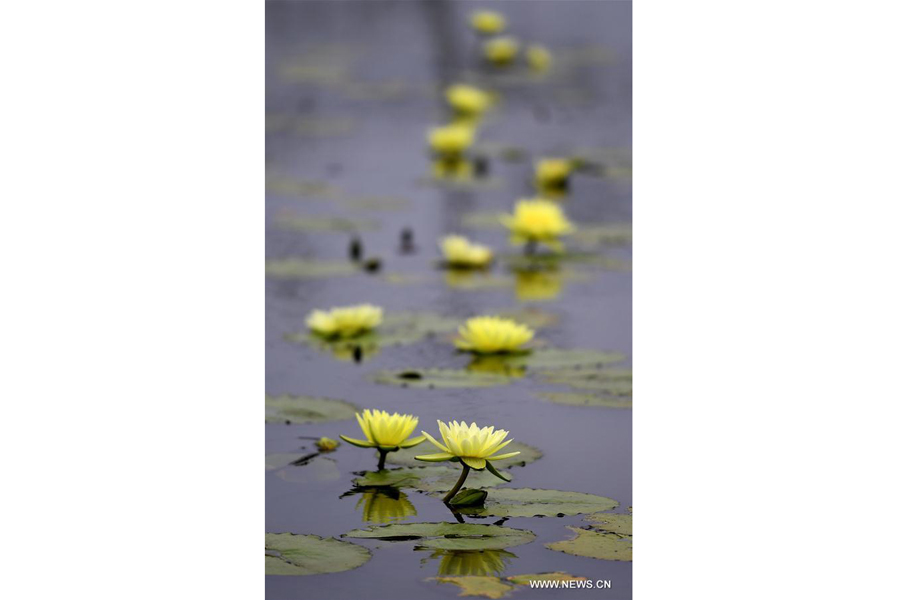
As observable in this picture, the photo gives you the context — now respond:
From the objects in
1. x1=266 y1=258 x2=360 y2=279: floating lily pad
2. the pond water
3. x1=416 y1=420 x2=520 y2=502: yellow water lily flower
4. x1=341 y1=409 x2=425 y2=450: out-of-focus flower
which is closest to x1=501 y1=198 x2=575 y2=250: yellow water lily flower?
the pond water

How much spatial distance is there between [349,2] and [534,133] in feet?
5.86

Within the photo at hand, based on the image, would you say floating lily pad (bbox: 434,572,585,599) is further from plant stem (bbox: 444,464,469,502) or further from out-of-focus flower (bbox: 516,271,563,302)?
out-of-focus flower (bbox: 516,271,563,302)

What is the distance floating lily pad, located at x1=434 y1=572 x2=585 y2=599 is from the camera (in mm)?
1309

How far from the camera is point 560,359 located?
2131mm

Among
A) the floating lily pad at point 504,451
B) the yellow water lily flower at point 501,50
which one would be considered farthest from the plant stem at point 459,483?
the yellow water lily flower at point 501,50

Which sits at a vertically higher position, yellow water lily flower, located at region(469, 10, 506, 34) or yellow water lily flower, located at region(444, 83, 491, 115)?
yellow water lily flower, located at region(469, 10, 506, 34)

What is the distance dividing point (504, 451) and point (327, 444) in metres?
0.30

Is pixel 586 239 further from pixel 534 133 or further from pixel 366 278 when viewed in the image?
pixel 534 133

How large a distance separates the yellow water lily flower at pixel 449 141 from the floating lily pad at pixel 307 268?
1.20 meters

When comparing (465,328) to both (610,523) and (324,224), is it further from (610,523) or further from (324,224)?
(324,224)

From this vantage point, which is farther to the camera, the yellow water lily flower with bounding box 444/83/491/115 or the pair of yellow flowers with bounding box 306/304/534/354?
the yellow water lily flower with bounding box 444/83/491/115

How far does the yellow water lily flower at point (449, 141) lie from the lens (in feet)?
12.6

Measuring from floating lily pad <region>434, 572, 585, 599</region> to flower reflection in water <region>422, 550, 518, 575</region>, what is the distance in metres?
0.01

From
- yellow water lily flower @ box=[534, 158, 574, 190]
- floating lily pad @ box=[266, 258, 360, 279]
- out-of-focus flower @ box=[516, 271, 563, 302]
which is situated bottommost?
out-of-focus flower @ box=[516, 271, 563, 302]
